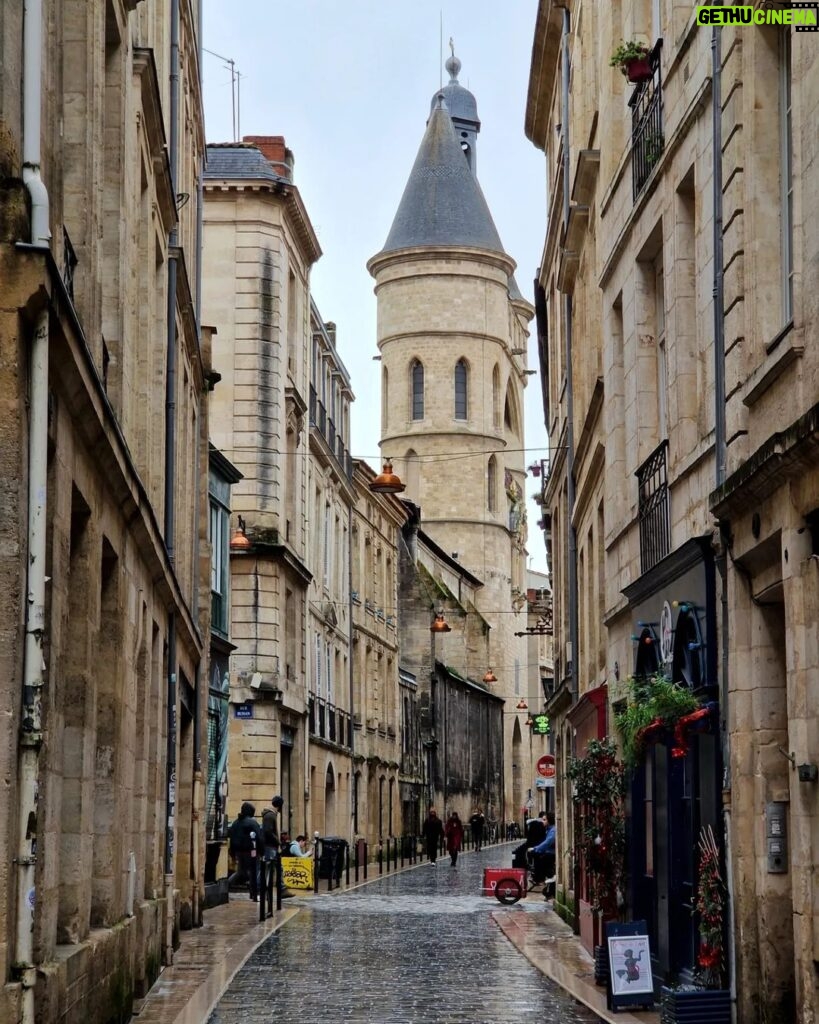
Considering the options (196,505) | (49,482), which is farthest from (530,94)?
(49,482)

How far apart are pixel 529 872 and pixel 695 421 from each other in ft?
77.2

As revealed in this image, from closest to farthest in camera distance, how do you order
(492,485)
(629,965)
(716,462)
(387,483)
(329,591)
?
1. (716,462)
2. (629,965)
3. (387,483)
4. (329,591)
5. (492,485)

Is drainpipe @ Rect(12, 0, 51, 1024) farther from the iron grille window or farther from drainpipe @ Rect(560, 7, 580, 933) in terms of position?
the iron grille window

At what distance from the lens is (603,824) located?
57.1ft

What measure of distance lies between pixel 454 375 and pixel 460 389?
2.74 ft

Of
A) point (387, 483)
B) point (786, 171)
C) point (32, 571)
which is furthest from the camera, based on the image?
point (387, 483)

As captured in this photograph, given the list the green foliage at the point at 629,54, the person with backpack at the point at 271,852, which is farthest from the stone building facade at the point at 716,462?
the person with backpack at the point at 271,852

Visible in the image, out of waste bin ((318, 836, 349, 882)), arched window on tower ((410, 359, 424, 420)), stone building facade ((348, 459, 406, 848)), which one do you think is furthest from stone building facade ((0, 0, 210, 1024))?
arched window on tower ((410, 359, 424, 420))

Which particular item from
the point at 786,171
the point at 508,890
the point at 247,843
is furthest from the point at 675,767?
the point at 247,843

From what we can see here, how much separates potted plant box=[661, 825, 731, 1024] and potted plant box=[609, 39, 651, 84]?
22.4 feet

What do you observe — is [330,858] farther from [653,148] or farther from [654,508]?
[653,148]

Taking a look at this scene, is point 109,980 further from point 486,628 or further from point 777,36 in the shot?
point 486,628

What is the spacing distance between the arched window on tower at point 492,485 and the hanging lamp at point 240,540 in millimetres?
56967

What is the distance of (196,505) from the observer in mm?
25359
